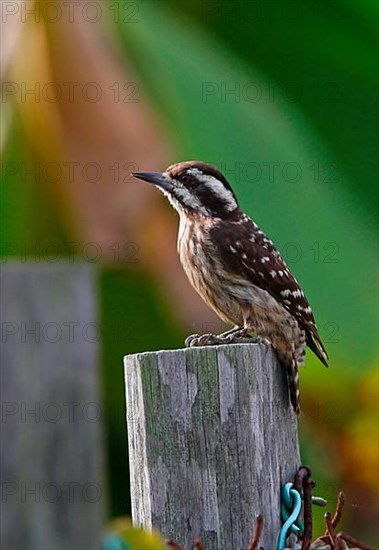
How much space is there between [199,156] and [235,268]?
783mm

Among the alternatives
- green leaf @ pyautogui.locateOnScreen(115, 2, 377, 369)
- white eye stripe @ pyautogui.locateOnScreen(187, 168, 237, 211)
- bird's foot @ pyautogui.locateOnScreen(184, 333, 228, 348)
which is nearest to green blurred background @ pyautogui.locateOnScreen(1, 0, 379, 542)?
green leaf @ pyautogui.locateOnScreen(115, 2, 377, 369)

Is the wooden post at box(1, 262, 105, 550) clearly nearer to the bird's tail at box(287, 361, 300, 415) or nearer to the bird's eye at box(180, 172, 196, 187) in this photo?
the bird's tail at box(287, 361, 300, 415)

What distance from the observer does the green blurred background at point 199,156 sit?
16.2ft

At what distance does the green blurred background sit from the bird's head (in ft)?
0.75

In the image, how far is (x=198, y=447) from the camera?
2.48 metres

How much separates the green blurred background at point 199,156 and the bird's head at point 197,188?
23 centimetres

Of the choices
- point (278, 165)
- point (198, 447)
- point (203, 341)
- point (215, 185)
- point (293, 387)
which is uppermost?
point (278, 165)

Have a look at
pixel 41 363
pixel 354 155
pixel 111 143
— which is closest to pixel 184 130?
pixel 111 143

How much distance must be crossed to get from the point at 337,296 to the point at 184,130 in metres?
0.99

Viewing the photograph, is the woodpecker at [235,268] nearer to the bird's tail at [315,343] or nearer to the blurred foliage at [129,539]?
the bird's tail at [315,343]

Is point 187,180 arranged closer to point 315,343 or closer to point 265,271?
point 265,271

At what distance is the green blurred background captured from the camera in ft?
16.2

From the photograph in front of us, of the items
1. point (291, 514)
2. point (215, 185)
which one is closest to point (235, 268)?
point (215, 185)

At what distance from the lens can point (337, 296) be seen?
189 inches
